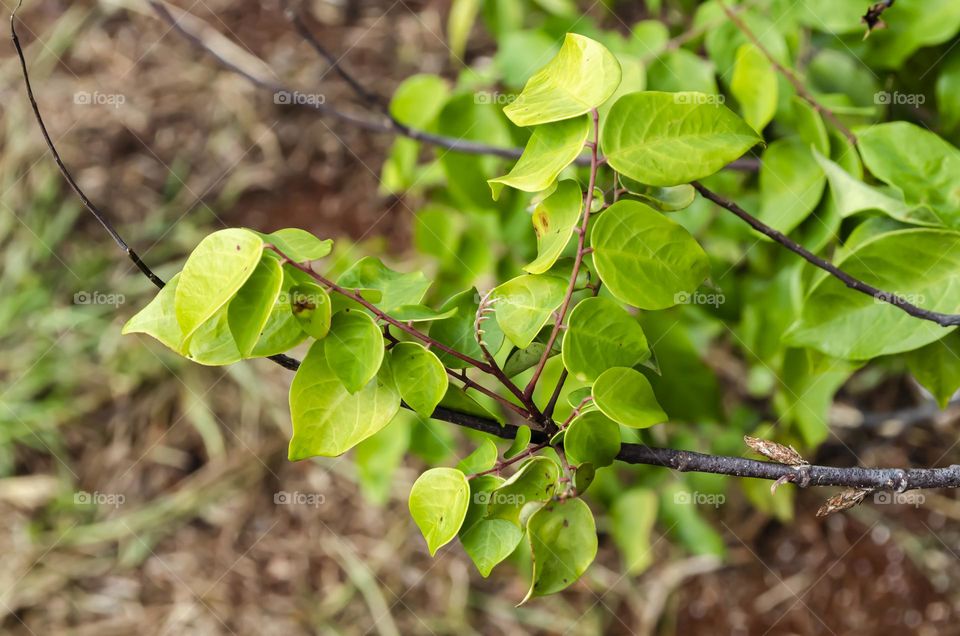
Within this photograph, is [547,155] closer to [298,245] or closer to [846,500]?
[298,245]

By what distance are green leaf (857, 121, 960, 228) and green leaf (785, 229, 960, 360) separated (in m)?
0.07

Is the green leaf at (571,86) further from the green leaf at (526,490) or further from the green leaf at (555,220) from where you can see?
the green leaf at (526,490)

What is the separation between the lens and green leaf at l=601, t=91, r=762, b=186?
63 cm

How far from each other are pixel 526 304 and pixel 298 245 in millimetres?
171

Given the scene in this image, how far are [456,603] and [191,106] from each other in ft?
5.27

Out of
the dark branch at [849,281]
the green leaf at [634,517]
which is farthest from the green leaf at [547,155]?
the green leaf at [634,517]

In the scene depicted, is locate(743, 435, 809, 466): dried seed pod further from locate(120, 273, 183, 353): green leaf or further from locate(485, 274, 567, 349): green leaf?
locate(120, 273, 183, 353): green leaf

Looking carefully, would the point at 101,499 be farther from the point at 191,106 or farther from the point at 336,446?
the point at 336,446

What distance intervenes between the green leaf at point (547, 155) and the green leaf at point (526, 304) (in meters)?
0.07

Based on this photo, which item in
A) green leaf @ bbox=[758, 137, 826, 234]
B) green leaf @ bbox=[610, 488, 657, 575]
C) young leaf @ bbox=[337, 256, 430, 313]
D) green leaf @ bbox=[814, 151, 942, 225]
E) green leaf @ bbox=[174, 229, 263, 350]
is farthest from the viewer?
green leaf @ bbox=[610, 488, 657, 575]

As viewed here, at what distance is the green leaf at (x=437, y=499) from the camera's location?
0.60 m

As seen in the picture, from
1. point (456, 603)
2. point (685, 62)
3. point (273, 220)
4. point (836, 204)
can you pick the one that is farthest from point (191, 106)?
point (836, 204)

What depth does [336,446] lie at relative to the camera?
0.60 meters

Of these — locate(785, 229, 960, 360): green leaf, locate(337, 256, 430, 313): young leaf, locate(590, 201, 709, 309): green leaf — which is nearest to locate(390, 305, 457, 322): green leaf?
locate(337, 256, 430, 313): young leaf
